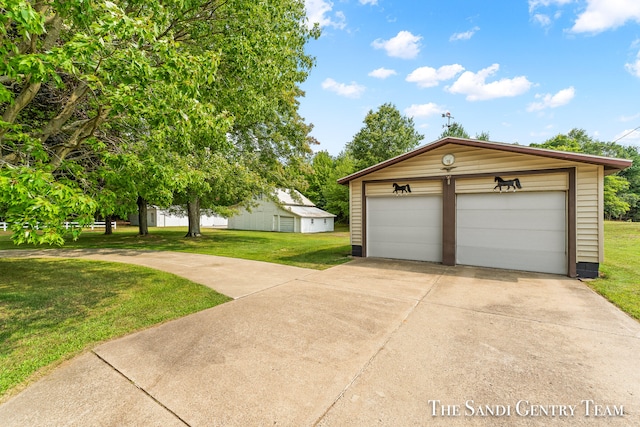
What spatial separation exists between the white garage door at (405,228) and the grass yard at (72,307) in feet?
19.9

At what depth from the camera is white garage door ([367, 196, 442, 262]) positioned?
862cm

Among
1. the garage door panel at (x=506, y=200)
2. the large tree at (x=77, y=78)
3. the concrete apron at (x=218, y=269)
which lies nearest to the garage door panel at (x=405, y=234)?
the garage door panel at (x=506, y=200)

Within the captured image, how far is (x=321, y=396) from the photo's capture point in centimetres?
233

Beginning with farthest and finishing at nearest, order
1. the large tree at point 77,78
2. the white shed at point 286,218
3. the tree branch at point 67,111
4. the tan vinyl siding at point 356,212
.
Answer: the white shed at point 286,218 → the tan vinyl siding at point 356,212 → the tree branch at point 67,111 → the large tree at point 77,78

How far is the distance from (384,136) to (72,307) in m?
28.4

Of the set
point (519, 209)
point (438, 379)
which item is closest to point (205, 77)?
point (438, 379)

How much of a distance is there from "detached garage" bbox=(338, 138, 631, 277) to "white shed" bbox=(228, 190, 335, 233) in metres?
13.9

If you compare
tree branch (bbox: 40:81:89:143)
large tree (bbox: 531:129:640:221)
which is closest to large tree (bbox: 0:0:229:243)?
tree branch (bbox: 40:81:89:143)

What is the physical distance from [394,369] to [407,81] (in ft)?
43.2

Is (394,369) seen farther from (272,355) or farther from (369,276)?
(369,276)

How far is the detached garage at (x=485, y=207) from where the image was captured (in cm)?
664

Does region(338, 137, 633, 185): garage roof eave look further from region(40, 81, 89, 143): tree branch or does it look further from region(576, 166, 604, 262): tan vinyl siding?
region(40, 81, 89, 143): tree branch

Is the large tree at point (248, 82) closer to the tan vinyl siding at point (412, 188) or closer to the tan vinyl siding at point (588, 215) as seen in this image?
the tan vinyl siding at point (412, 188)

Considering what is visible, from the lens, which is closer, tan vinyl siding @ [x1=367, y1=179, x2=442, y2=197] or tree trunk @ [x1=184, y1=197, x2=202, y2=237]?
tan vinyl siding @ [x1=367, y1=179, x2=442, y2=197]
